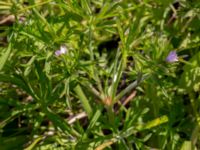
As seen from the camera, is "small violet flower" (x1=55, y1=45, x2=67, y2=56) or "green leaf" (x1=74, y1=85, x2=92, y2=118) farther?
"green leaf" (x1=74, y1=85, x2=92, y2=118)

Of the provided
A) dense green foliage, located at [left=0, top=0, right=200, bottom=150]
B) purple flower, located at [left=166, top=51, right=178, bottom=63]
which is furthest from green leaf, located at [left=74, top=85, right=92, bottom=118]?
purple flower, located at [left=166, top=51, right=178, bottom=63]

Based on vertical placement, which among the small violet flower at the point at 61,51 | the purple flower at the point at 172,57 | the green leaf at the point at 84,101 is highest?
the small violet flower at the point at 61,51

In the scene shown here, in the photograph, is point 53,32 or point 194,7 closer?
point 53,32

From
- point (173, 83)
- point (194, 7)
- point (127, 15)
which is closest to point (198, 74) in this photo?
point (173, 83)

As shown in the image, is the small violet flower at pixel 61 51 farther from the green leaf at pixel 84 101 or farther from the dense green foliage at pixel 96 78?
the green leaf at pixel 84 101

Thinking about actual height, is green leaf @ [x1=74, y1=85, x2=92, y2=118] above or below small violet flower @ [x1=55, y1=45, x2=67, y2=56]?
below

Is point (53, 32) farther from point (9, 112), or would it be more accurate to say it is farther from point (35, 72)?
point (9, 112)

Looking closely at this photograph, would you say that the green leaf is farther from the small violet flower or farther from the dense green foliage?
the small violet flower

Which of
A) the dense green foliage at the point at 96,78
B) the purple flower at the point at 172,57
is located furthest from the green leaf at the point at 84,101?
the purple flower at the point at 172,57
